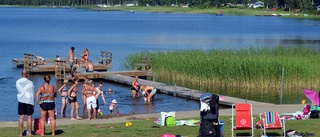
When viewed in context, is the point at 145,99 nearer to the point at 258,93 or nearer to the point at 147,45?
the point at 258,93

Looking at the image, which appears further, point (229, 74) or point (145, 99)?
point (229, 74)

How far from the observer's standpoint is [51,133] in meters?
16.9

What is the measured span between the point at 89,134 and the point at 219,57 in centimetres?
1883

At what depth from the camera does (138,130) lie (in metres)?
17.3

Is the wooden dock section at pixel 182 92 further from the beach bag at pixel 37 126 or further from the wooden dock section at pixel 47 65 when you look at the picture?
the beach bag at pixel 37 126

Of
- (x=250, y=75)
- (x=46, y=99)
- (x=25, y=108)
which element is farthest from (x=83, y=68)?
(x=25, y=108)

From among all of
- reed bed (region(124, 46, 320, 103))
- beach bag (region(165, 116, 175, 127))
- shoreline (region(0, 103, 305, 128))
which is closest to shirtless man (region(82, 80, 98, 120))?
shoreline (region(0, 103, 305, 128))

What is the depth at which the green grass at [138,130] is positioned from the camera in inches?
651

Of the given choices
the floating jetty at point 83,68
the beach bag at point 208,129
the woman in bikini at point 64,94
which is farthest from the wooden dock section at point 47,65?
the beach bag at point 208,129

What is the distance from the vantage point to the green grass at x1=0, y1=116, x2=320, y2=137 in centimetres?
1655

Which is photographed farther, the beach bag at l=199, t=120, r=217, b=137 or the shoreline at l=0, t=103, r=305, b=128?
the shoreline at l=0, t=103, r=305, b=128

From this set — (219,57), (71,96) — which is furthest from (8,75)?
(71,96)

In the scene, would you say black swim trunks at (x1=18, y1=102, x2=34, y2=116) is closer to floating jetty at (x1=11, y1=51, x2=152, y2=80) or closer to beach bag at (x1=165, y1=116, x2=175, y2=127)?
beach bag at (x1=165, y1=116, x2=175, y2=127)

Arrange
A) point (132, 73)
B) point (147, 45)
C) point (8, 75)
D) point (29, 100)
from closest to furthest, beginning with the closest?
1. point (29, 100)
2. point (132, 73)
3. point (8, 75)
4. point (147, 45)
